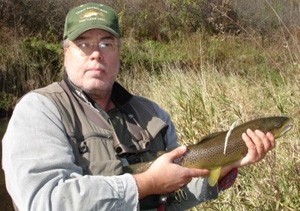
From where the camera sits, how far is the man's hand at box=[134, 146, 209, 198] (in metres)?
2.27

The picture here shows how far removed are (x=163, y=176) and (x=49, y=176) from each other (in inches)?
18.9

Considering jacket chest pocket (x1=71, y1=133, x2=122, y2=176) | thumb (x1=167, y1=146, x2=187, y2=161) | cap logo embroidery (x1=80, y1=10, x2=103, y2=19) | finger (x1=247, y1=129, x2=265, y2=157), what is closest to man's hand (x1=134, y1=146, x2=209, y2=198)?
thumb (x1=167, y1=146, x2=187, y2=161)

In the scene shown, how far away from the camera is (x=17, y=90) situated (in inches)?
505

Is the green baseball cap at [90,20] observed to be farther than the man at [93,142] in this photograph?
Yes

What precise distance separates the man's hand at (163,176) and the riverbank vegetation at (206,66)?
1.57 metres

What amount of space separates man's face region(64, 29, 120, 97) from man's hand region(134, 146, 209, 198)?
53cm

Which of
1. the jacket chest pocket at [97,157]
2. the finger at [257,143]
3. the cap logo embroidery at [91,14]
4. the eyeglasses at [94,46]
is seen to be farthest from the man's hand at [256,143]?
the cap logo embroidery at [91,14]

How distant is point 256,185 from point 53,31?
1693 cm

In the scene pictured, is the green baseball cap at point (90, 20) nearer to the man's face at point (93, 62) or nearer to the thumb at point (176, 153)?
the man's face at point (93, 62)

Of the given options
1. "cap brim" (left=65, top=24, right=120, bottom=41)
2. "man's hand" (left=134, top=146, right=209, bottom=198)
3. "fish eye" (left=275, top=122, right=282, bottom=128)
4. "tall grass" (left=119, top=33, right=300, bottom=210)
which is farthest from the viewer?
"tall grass" (left=119, top=33, right=300, bottom=210)

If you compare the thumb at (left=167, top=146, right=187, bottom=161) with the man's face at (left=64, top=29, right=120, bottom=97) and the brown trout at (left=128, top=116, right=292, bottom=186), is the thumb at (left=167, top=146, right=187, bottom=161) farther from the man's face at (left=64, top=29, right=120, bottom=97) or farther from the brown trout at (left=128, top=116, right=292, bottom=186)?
the man's face at (left=64, top=29, right=120, bottom=97)

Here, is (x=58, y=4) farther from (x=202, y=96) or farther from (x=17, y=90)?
(x=202, y=96)

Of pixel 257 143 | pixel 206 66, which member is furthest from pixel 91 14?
pixel 206 66

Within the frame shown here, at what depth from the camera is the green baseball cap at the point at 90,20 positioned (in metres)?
2.62
